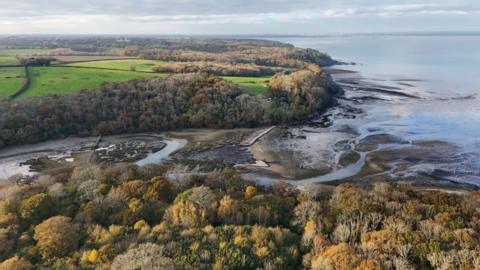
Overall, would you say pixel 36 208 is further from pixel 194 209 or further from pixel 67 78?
pixel 67 78

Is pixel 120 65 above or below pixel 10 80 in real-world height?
above

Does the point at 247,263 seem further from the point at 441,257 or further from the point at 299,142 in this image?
the point at 299,142

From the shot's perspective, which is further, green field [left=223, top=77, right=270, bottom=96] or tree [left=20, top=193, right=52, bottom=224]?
green field [left=223, top=77, right=270, bottom=96]

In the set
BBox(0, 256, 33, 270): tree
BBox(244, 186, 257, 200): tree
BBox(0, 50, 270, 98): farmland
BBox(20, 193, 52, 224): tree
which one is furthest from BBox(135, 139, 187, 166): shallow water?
BBox(0, 256, 33, 270): tree

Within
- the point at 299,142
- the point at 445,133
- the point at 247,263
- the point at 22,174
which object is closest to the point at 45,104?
the point at 22,174

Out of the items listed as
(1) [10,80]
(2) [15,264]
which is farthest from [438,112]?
(1) [10,80]

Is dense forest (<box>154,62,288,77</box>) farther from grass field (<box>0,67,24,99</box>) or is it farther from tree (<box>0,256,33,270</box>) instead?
tree (<box>0,256,33,270</box>)
